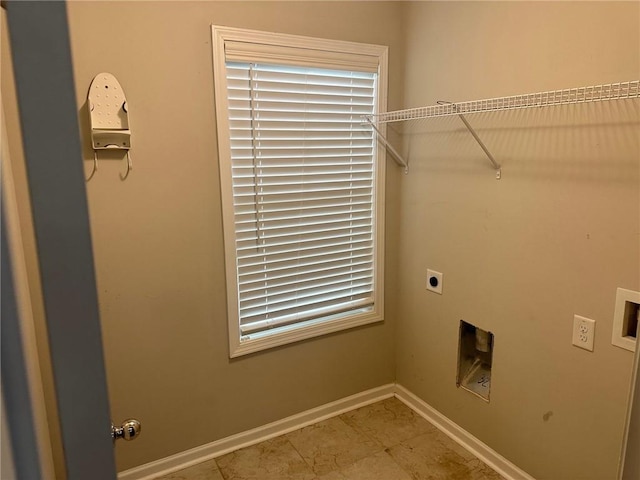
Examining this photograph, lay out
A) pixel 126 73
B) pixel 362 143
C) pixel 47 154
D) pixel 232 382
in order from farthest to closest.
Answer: pixel 362 143 < pixel 232 382 < pixel 126 73 < pixel 47 154

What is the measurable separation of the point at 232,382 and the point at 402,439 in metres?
0.96

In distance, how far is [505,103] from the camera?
1.73 meters

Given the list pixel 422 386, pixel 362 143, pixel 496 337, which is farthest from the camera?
pixel 422 386

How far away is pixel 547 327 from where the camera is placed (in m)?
1.88

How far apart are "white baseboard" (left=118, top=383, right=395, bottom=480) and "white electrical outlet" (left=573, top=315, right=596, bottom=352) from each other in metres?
1.32

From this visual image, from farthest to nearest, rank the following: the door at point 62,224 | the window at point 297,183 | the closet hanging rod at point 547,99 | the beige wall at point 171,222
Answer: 1. the window at point 297,183
2. the beige wall at point 171,222
3. the closet hanging rod at point 547,99
4. the door at point 62,224

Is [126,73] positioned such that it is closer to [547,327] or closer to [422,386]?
[547,327]

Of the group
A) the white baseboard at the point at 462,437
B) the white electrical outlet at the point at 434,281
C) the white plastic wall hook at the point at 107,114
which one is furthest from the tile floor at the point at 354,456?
the white plastic wall hook at the point at 107,114

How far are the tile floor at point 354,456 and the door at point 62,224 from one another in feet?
5.85

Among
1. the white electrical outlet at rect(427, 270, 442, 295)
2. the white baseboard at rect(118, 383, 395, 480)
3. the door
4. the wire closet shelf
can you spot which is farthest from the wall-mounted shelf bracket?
the door

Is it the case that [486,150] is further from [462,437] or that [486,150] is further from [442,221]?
[462,437]

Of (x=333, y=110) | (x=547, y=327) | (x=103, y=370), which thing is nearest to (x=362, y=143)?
(x=333, y=110)

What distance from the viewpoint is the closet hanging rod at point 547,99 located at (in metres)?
1.43

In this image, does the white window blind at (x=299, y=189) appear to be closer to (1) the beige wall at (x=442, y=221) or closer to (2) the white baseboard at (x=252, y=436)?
(1) the beige wall at (x=442, y=221)
